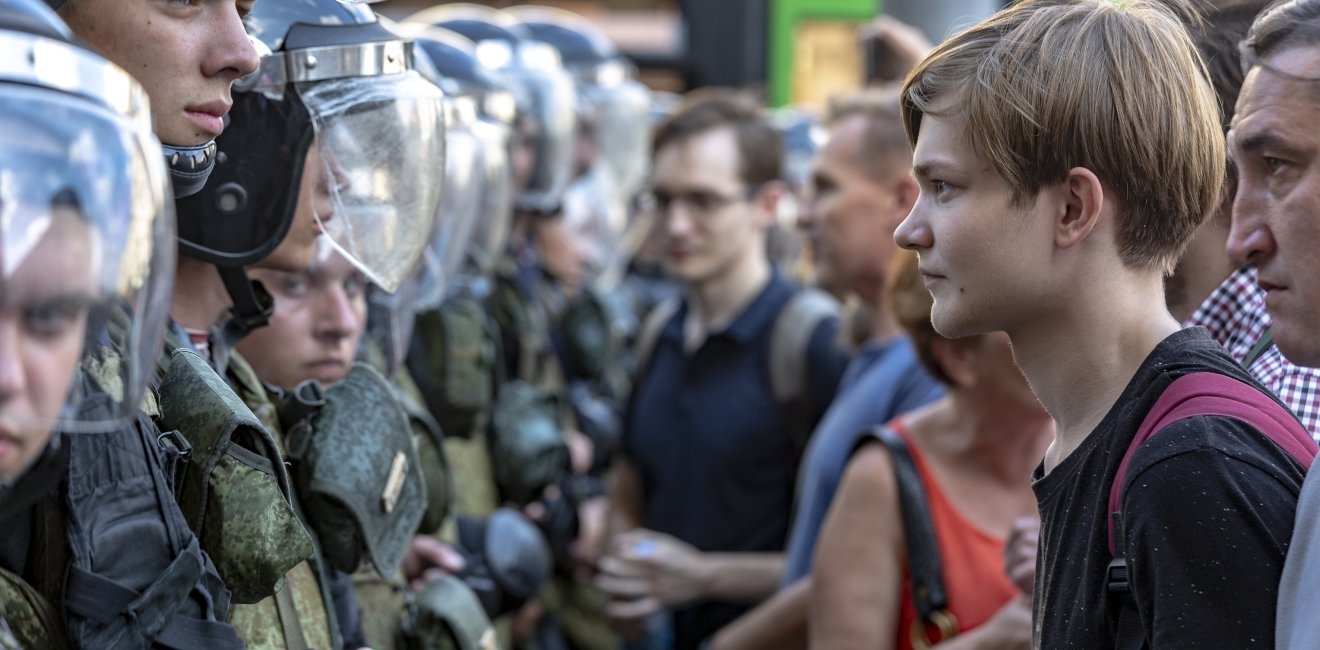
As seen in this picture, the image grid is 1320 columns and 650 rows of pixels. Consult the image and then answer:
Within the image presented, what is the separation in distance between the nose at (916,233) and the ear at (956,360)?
979 millimetres

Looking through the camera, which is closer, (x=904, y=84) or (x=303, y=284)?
(x=904, y=84)

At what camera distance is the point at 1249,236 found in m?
1.76

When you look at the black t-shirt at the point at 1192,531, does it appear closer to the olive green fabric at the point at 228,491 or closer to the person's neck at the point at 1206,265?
the person's neck at the point at 1206,265

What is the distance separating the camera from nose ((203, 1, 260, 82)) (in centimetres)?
178

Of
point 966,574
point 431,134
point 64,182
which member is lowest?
point 966,574

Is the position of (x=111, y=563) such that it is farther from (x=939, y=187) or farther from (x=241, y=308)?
(x=939, y=187)

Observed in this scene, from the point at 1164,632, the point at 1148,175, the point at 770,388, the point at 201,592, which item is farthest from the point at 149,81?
the point at 770,388

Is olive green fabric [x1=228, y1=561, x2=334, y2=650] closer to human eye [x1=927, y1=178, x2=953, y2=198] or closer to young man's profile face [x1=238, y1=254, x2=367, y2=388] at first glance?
young man's profile face [x1=238, y1=254, x2=367, y2=388]

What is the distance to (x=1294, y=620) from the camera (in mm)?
1350

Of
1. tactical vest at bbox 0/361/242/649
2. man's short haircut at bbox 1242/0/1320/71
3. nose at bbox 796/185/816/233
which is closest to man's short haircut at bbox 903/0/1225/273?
man's short haircut at bbox 1242/0/1320/71

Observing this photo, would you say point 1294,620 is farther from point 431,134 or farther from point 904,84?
point 431,134

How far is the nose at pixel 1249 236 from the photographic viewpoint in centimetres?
174

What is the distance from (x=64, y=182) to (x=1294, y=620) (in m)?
1.05

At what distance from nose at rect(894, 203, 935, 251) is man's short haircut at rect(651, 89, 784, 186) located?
9.87ft
